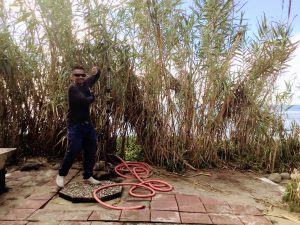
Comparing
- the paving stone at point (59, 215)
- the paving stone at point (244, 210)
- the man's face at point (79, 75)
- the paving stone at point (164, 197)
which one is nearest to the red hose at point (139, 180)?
the paving stone at point (164, 197)

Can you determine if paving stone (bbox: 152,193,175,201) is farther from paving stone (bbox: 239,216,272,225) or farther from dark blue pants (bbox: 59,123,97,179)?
dark blue pants (bbox: 59,123,97,179)

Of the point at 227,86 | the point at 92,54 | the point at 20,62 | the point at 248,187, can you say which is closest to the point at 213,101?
the point at 227,86

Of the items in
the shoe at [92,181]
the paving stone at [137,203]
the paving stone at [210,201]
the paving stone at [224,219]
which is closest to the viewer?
the paving stone at [224,219]

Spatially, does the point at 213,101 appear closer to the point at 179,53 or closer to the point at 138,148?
the point at 179,53

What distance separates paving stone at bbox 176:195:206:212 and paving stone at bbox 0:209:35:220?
4.81ft

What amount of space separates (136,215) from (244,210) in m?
1.10

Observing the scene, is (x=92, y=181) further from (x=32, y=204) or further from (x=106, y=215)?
(x=106, y=215)

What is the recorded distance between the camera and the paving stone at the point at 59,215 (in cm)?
273

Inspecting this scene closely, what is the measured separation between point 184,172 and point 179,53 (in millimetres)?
1801

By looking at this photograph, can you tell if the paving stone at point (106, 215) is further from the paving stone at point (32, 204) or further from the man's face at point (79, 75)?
the man's face at point (79, 75)

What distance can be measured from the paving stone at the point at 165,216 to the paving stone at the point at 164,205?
10 centimetres

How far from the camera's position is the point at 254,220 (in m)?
2.78

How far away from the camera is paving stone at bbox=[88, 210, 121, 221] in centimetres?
271

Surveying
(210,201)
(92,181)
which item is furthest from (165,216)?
(92,181)
